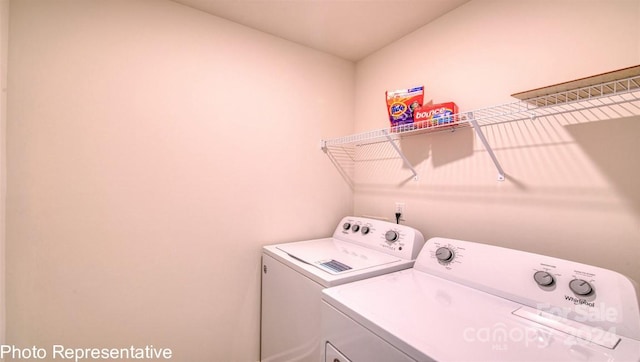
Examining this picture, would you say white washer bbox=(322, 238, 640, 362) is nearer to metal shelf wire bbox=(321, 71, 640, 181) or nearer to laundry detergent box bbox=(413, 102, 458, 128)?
metal shelf wire bbox=(321, 71, 640, 181)

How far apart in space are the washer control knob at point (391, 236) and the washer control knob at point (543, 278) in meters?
0.67

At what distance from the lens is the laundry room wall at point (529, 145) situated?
3.19ft

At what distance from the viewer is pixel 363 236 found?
174cm

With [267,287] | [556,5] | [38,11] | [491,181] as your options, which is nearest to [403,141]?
[491,181]

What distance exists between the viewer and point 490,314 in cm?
90

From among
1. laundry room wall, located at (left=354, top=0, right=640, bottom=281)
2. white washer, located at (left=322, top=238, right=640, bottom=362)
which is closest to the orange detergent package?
laundry room wall, located at (left=354, top=0, right=640, bottom=281)

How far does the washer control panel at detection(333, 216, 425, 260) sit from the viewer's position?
146cm

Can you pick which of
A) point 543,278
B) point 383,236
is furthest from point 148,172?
point 543,278

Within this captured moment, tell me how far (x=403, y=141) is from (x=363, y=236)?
2.27ft

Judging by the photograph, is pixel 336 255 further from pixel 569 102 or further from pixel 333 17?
pixel 333 17

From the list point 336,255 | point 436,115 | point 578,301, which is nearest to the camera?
point 578,301

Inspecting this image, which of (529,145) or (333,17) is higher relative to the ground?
(333,17)

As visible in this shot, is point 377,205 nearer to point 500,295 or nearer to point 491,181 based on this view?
point 491,181

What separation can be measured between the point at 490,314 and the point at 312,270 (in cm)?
71
